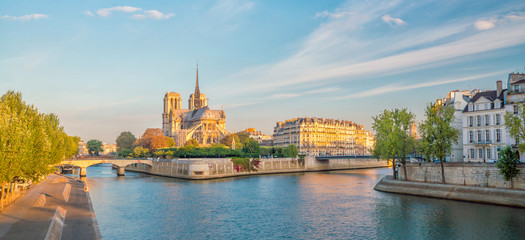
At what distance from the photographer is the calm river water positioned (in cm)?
2552

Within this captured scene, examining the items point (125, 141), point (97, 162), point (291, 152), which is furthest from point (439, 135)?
point (125, 141)

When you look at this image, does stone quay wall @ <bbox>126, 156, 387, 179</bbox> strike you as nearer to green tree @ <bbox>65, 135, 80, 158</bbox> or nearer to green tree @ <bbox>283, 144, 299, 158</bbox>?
green tree @ <bbox>283, 144, 299, 158</bbox>

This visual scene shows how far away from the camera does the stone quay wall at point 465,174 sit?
34531mm

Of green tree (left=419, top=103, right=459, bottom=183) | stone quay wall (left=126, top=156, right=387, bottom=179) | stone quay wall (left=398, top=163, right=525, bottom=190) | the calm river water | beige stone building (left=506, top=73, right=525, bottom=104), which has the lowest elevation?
the calm river water

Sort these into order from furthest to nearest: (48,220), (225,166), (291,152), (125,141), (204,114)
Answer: (204,114)
(125,141)
(291,152)
(225,166)
(48,220)

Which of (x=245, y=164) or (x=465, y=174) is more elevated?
(x=465, y=174)

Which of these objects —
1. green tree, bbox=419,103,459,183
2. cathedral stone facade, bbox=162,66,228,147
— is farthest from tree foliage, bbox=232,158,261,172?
cathedral stone facade, bbox=162,66,228,147

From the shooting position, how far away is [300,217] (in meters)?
31.7

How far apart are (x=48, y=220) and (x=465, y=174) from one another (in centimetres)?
3511

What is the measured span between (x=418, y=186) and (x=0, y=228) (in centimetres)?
3593

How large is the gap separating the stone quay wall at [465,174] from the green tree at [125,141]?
126 meters

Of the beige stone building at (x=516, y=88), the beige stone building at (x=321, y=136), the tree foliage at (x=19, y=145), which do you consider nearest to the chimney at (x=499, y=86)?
the beige stone building at (x=516, y=88)

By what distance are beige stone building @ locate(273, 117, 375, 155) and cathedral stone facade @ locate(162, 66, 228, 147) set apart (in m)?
24.3

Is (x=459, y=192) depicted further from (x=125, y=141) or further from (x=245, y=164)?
(x=125, y=141)
